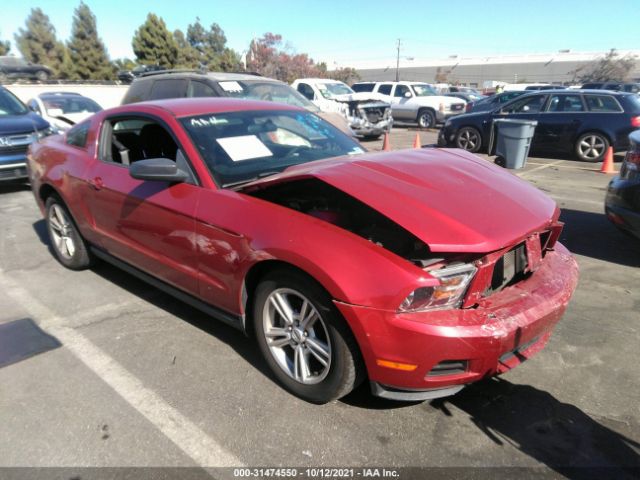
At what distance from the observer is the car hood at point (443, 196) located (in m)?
2.32

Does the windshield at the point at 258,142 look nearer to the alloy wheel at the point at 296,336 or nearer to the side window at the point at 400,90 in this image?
the alloy wheel at the point at 296,336

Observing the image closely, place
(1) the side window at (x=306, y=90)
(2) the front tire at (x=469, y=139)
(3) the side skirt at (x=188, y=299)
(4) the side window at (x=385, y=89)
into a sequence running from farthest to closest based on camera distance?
(4) the side window at (x=385, y=89), (1) the side window at (x=306, y=90), (2) the front tire at (x=469, y=139), (3) the side skirt at (x=188, y=299)

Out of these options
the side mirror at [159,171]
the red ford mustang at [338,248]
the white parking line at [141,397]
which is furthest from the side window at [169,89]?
the side mirror at [159,171]

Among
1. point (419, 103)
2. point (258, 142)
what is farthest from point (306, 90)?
point (258, 142)

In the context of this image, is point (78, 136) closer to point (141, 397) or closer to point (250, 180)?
point (250, 180)

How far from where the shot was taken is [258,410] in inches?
103

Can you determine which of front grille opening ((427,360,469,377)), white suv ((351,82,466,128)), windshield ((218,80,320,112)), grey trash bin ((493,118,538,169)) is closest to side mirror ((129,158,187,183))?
front grille opening ((427,360,469,377))

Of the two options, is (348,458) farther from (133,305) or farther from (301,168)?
(133,305)

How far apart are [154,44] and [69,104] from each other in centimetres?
4520

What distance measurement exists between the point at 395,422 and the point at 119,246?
2.54 metres

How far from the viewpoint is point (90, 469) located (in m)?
2.22

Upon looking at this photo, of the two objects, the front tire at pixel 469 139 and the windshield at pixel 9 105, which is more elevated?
the windshield at pixel 9 105

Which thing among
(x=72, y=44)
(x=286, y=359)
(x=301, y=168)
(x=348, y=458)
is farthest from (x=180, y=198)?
(x=72, y=44)

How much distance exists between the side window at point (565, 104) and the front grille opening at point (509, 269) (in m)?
9.76
